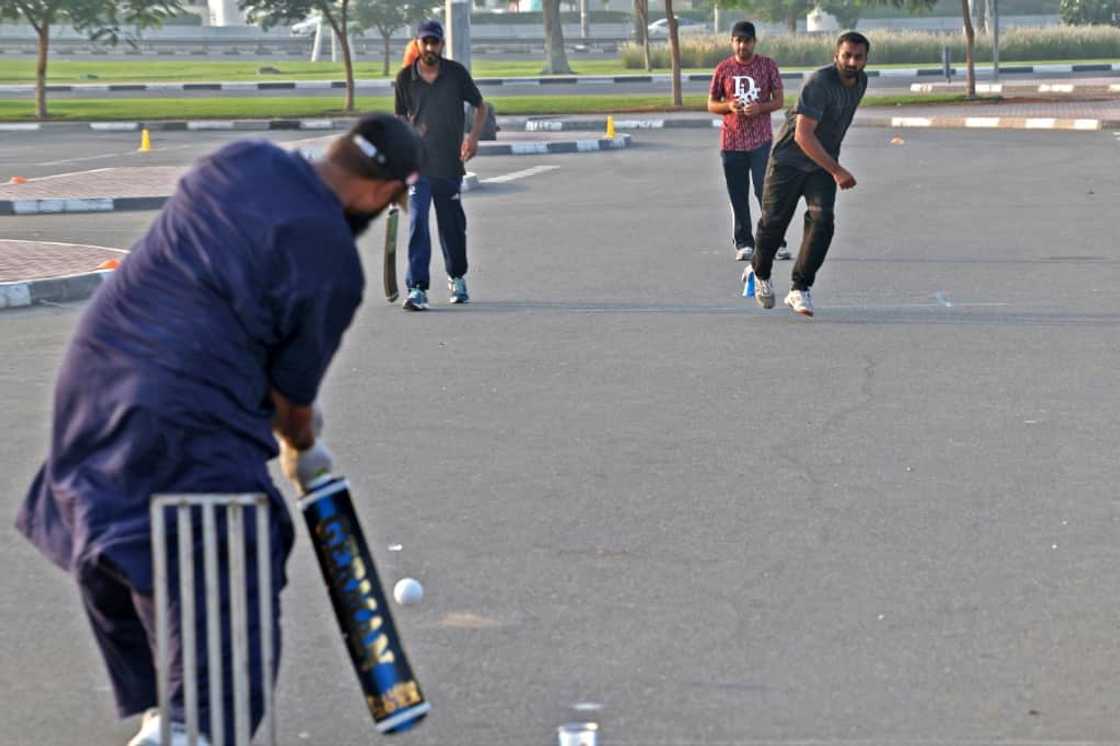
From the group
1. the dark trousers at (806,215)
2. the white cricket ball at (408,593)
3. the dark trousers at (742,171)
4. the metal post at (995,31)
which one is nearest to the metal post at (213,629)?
the white cricket ball at (408,593)

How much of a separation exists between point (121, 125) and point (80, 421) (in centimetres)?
2922

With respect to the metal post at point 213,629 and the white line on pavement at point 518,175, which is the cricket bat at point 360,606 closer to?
the metal post at point 213,629

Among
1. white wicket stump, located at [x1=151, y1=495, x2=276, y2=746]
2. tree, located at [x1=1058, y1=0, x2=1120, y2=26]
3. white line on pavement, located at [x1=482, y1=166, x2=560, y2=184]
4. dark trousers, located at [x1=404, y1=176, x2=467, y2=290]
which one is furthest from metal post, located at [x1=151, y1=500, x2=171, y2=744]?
tree, located at [x1=1058, y1=0, x2=1120, y2=26]

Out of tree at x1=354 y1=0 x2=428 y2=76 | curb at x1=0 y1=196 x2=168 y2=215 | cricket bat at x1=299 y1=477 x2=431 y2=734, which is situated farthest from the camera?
tree at x1=354 y1=0 x2=428 y2=76

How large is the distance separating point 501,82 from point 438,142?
36.5 m

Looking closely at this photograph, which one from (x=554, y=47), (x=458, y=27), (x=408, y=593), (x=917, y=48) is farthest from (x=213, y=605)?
(x=917, y=48)

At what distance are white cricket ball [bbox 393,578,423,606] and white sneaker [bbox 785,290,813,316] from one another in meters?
5.84

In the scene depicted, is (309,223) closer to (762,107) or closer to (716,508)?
(716,508)

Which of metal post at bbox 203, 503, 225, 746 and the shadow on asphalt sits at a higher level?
metal post at bbox 203, 503, 225, 746

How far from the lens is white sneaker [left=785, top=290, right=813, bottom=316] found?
1132 cm

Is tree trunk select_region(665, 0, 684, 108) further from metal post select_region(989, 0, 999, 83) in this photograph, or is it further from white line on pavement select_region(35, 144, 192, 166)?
white line on pavement select_region(35, 144, 192, 166)

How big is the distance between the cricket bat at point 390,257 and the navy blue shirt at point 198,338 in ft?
26.6

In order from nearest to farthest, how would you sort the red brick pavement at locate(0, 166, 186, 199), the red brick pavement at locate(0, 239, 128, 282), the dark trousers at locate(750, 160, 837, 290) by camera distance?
1. the dark trousers at locate(750, 160, 837, 290)
2. the red brick pavement at locate(0, 239, 128, 282)
3. the red brick pavement at locate(0, 166, 186, 199)

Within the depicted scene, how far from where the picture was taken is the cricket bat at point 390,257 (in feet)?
39.1
